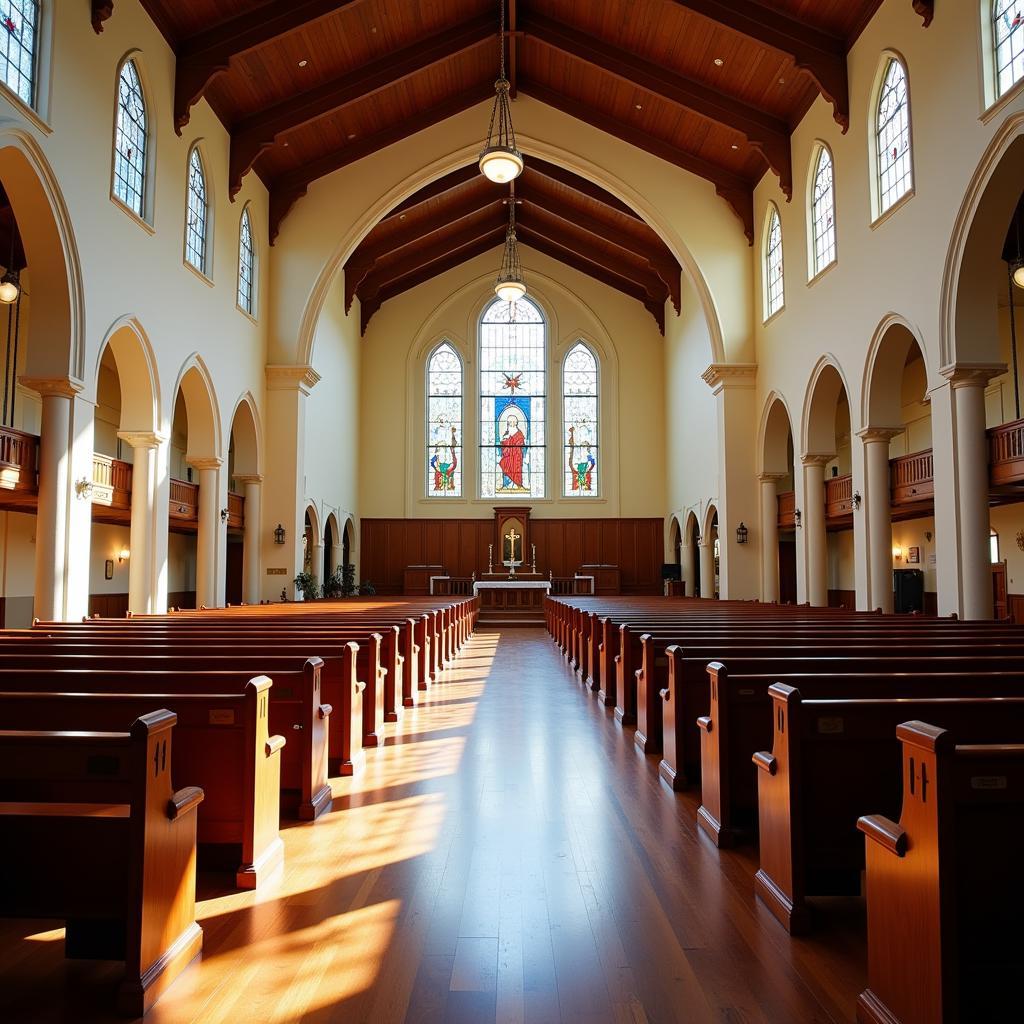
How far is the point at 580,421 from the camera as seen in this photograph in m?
26.6

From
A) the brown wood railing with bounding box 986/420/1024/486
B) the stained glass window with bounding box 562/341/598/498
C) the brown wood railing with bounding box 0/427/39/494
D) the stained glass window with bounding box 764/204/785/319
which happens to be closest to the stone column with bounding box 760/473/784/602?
the stained glass window with bounding box 764/204/785/319

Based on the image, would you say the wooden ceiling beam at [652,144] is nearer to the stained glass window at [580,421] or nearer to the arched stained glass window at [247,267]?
the arched stained glass window at [247,267]

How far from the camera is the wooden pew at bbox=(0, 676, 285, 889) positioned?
3.59m

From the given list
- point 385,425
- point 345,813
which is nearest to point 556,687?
point 345,813

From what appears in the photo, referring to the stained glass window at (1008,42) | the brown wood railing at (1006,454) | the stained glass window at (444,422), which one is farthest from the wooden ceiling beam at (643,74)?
the stained glass window at (444,422)

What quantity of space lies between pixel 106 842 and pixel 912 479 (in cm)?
1231

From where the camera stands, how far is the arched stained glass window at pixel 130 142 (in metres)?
11.7

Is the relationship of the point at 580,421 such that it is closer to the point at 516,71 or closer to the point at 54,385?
the point at 516,71

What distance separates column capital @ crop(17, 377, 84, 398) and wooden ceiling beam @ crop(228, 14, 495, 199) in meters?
6.86

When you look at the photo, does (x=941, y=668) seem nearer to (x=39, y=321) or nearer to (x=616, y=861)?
(x=616, y=861)

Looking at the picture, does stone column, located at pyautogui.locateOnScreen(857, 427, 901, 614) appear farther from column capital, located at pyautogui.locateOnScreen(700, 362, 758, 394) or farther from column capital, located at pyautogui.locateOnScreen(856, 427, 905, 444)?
column capital, located at pyautogui.locateOnScreen(700, 362, 758, 394)

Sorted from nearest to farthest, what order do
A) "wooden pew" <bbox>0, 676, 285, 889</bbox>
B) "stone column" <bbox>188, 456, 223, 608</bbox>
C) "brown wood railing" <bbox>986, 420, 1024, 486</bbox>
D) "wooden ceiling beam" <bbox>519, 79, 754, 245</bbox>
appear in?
"wooden pew" <bbox>0, 676, 285, 889</bbox>
"brown wood railing" <bbox>986, 420, 1024, 486</bbox>
"stone column" <bbox>188, 456, 223, 608</bbox>
"wooden ceiling beam" <bbox>519, 79, 754, 245</bbox>

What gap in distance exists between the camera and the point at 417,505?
26141 mm

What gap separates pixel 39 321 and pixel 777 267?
43.2 ft
